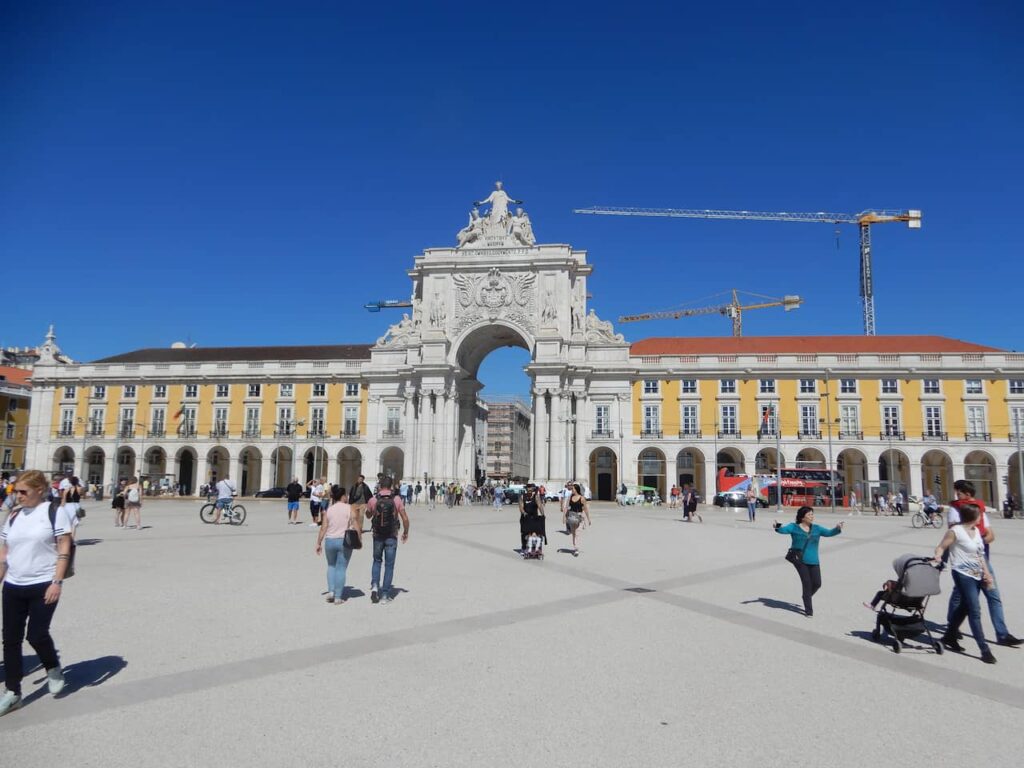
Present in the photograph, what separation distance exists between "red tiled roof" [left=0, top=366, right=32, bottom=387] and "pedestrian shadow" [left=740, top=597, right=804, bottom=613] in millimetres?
76946

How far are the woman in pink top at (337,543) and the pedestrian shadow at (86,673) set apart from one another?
325cm

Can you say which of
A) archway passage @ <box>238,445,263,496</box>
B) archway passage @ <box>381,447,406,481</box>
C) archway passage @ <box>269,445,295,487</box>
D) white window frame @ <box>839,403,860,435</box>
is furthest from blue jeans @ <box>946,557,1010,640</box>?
archway passage @ <box>238,445,263,496</box>

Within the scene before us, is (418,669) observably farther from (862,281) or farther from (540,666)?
(862,281)

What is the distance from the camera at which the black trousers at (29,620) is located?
550 centimetres

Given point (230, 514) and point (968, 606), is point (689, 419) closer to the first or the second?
point (230, 514)

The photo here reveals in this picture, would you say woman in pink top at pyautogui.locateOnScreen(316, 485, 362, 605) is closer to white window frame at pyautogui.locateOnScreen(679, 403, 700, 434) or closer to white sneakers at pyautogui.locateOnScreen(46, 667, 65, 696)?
white sneakers at pyautogui.locateOnScreen(46, 667, 65, 696)

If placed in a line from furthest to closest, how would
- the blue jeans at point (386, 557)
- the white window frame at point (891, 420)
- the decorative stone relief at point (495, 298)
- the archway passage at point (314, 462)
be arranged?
1. the archway passage at point (314, 462)
2. the decorative stone relief at point (495, 298)
3. the white window frame at point (891, 420)
4. the blue jeans at point (386, 557)

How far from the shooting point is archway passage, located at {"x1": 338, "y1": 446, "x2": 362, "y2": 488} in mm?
60469

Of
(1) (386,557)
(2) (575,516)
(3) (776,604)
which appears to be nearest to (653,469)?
(2) (575,516)

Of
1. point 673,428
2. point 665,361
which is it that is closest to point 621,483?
point 673,428

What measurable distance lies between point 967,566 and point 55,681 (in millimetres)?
9376

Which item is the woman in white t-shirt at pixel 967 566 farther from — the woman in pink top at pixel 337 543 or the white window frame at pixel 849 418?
the white window frame at pixel 849 418

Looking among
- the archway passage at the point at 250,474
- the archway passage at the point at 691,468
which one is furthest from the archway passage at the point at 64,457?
the archway passage at the point at 691,468

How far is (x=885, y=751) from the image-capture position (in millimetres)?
4875
